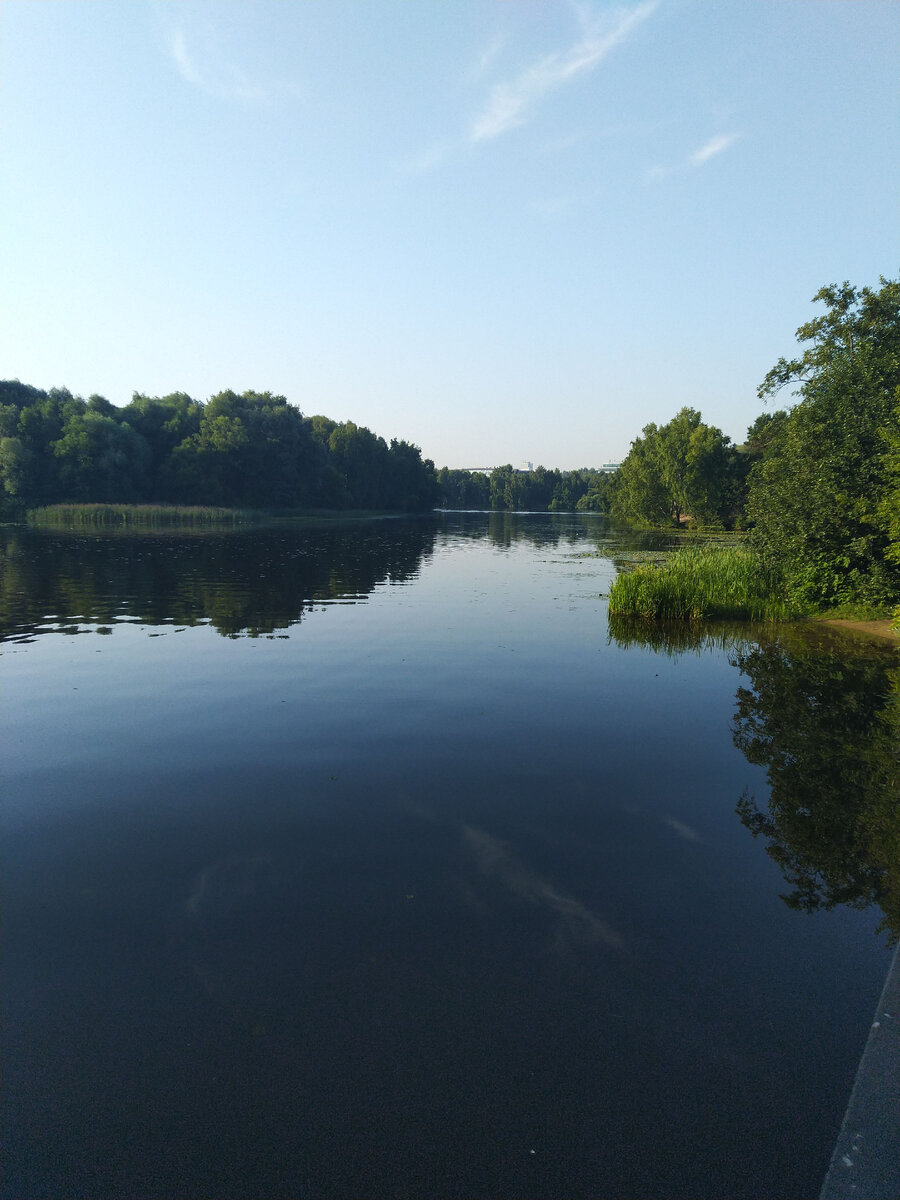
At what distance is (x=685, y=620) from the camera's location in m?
24.8

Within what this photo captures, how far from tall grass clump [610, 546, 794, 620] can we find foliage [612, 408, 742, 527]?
2777 inches

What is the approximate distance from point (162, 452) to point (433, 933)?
113054 millimetres

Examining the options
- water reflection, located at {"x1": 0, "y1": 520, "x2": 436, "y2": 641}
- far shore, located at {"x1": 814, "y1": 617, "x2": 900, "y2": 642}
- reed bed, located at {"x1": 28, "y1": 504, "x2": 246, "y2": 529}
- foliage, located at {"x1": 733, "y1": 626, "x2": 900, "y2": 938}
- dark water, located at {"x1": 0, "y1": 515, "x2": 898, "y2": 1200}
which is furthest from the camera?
reed bed, located at {"x1": 28, "y1": 504, "x2": 246, "y2": 529}

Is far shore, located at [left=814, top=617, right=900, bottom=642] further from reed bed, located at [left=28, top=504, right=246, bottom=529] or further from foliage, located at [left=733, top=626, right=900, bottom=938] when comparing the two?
reed bed, located at [left=28, top=504, right=246, bottom=529]

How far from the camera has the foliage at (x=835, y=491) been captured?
23.7 m

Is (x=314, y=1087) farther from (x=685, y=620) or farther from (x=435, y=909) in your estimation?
(x=685, y=620)

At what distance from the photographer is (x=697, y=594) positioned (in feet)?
82.9

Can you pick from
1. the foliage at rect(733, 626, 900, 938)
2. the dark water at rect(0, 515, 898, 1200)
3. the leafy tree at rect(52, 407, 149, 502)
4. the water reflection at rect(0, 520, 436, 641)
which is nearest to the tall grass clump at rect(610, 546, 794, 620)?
the foliage at rect(733, 626, 900, 938)

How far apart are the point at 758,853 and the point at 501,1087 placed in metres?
4.96

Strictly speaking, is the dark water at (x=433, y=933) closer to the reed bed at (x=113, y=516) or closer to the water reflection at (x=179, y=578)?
the water reflection at (x=179, y=578)

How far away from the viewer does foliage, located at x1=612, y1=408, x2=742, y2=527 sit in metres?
93.0

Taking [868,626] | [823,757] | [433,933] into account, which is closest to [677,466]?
[868,626]

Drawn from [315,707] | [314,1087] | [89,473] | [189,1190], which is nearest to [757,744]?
[315,707]

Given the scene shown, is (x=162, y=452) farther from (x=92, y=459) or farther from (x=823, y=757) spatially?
(x=823, y=757)
